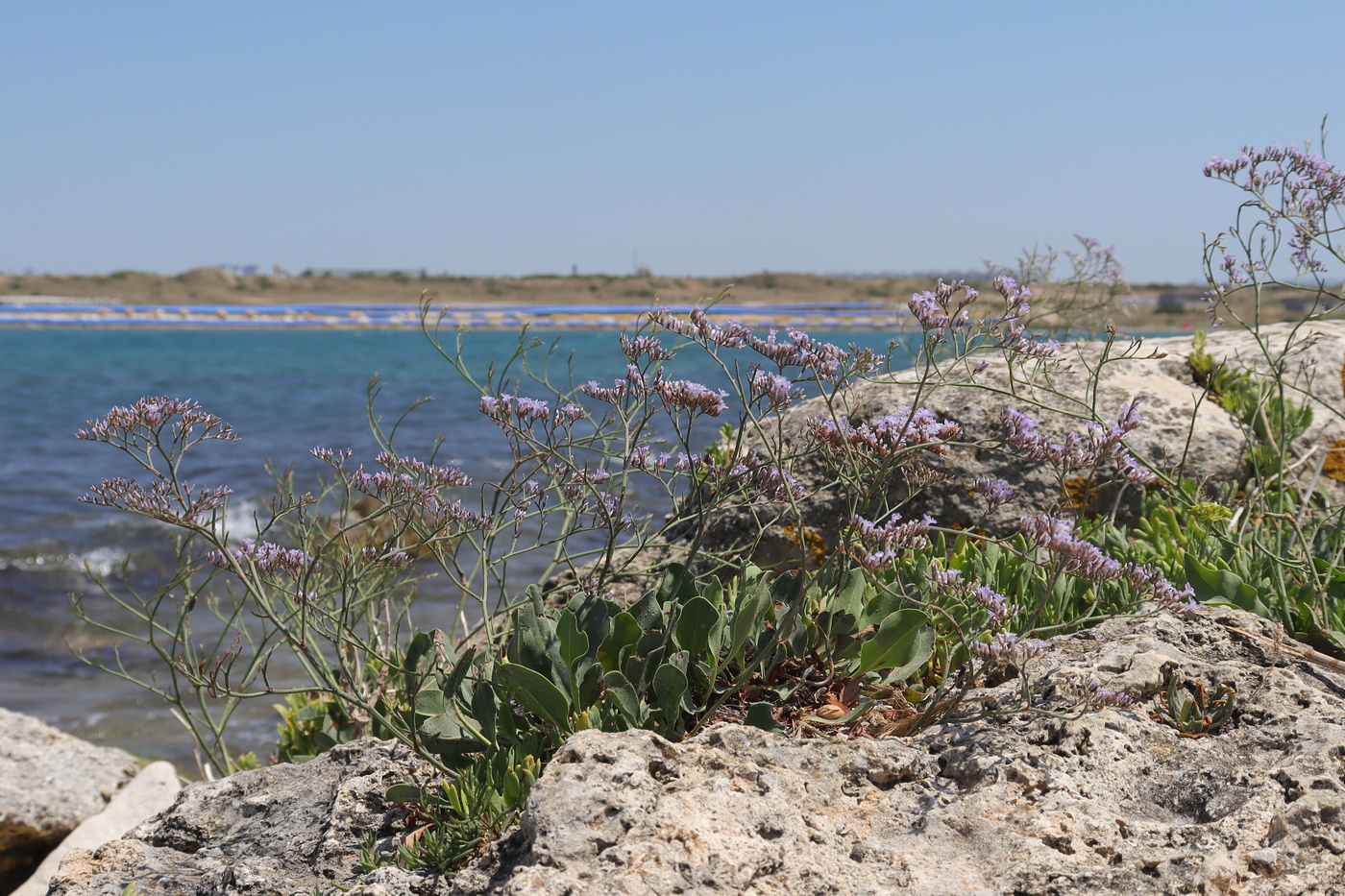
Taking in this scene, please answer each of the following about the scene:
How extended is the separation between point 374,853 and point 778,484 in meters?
1.62

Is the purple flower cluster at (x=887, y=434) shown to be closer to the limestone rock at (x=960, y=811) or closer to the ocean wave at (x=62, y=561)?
the limestone rock at (x=960, y=811)

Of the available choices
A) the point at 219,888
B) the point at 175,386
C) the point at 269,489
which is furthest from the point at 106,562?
the point at 175,386

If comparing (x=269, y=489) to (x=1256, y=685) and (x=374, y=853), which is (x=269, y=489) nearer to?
(x=374, y=853)

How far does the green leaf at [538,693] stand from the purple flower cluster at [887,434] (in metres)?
1.04

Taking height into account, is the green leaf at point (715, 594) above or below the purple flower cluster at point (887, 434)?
below

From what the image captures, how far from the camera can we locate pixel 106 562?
1279 cm

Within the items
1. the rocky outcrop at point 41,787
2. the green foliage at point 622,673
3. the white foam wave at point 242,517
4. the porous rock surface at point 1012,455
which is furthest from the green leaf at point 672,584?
the white foam wave at point 242,517

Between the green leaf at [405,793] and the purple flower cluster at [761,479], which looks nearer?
the green leaf at [405,793]

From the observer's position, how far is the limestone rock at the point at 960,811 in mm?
2195

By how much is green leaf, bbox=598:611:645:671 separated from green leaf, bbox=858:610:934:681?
2.27 feet

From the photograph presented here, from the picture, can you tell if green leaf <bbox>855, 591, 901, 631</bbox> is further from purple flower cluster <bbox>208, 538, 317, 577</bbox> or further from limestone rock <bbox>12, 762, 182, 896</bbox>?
limestone rock <bbox>12, 762, 182, 896</bbox>

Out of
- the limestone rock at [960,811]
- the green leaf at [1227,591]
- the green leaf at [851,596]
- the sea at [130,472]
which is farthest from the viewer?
the sea at [130,472]

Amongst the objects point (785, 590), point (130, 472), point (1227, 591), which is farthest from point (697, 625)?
point (130, 472)

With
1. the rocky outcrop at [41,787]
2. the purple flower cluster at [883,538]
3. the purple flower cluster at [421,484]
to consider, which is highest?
the purple flower cluster at [421,484]
